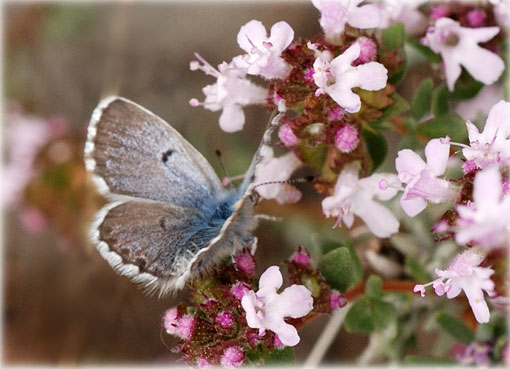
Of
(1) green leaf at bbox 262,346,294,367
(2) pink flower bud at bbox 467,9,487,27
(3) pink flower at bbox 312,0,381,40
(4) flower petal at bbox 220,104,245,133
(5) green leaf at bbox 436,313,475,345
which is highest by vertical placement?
(3) pink flower at bbox 312,0,381,40

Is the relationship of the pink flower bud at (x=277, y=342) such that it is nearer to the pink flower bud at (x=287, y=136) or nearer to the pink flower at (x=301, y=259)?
the pink flower at (x=301, y=259)

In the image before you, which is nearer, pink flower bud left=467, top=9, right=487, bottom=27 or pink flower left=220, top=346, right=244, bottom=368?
pink flower left=220, top=346, right=244, bottom=368

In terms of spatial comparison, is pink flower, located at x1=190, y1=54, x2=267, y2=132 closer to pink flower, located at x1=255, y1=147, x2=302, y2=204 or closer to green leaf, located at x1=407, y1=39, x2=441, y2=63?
pink flower, located at x1=255, y1=147, x2=302, y2=204

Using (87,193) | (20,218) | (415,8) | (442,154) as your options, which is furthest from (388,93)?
(20,218)

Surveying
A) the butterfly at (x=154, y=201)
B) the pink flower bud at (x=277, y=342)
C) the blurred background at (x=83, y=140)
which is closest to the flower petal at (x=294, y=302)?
the pink flower bud at (x=277, y=342)

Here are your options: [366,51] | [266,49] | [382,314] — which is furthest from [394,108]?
[382,314]

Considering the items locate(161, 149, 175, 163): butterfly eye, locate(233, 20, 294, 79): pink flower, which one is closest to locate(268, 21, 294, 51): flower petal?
locate(233, 20, 294, 79): pink flower
